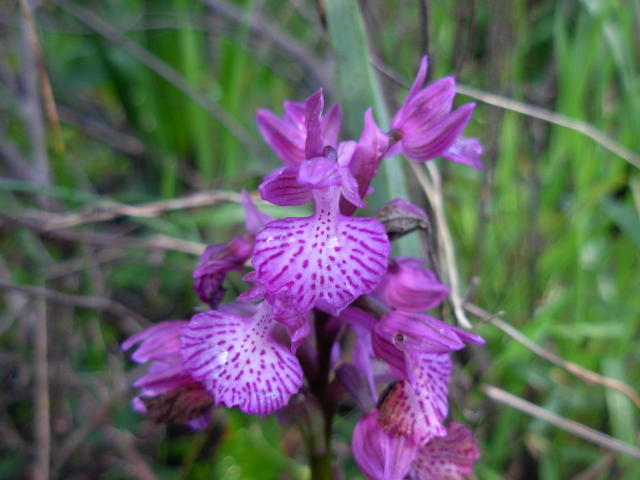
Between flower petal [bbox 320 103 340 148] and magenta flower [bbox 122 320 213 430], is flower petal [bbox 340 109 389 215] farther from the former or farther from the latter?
magenta flower [bbox 122 320 213 430]

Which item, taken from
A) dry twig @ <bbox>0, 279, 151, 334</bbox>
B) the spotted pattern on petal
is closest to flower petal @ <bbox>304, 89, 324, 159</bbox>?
the spotted pattern on petal

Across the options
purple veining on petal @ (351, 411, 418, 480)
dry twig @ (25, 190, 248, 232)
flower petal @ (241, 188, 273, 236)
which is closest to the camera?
purple veining on petal @ (351, 411, 418, 480)

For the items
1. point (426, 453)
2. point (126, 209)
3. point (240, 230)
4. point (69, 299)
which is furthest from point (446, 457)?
point (240, 230)

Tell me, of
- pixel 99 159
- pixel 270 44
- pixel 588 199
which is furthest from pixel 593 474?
pixel 99 159

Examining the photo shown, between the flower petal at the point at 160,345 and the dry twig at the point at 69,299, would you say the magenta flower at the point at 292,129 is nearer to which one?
the flower petal at the point at 160,345

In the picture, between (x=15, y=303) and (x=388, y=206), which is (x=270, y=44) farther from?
(x=388, y=206)

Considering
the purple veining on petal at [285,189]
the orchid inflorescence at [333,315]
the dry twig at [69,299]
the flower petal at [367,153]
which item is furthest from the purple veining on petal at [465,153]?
the dry twig at [69,299]
